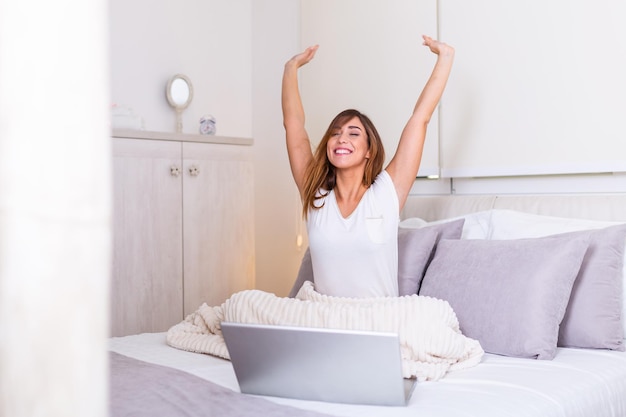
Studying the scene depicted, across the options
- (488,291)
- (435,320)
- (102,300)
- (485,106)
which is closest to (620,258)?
(488,291)

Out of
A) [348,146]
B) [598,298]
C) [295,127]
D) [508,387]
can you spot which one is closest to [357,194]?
[348,146]

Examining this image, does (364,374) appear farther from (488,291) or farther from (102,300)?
(102,300)

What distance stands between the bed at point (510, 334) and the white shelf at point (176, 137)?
3.61 ft

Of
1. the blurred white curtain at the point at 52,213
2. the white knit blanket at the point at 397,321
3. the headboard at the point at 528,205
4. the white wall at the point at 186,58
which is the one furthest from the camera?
the white wall at the point at 186,58

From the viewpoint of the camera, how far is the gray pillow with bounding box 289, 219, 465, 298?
2709 millimetres

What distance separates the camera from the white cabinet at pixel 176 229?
342 cm

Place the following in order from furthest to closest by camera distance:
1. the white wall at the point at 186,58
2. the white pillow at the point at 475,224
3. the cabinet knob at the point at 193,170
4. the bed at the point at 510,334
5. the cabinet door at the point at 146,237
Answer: the white wall at the point at 186,58 → the cabinet knob at the point at 193,170 → the cabinet door at the point at 146,237 → the white pillow at the point at 475,224 → the bed at the point at 510,334

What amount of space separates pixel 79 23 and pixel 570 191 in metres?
2.62

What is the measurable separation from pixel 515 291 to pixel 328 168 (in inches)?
34.3

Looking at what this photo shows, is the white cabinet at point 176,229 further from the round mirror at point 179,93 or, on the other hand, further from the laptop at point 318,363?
the laptop at point 318,363

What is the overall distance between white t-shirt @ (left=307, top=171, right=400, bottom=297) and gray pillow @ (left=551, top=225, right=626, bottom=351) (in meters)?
0.60

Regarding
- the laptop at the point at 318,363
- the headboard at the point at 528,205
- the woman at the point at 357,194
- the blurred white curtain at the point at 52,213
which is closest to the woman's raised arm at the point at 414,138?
the woman at the point at 357,194

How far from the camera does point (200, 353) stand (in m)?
2.32

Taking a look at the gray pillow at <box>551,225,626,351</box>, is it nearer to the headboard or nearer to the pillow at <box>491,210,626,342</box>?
the pillow at <box>491,210,626,342</box>
